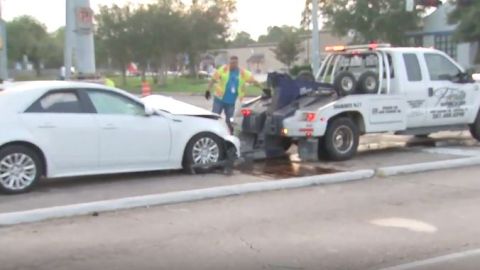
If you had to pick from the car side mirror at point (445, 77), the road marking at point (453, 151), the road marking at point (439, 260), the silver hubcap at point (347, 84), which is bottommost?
the road marking at point (439, 260)

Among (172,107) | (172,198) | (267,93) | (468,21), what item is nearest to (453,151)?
(267,93)

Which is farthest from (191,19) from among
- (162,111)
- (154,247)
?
(154,247)

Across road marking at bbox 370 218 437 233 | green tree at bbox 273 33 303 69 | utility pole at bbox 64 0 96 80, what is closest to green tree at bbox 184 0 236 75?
green tree at bbox 273 33 303 69

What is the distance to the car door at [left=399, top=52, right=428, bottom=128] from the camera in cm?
1266

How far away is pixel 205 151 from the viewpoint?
10602mm

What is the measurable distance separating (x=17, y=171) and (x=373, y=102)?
606cm

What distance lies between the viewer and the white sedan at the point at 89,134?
29.7 ft

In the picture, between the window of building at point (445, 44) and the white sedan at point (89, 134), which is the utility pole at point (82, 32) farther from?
the window of building at point (445, 44)

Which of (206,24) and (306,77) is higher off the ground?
(206,24)

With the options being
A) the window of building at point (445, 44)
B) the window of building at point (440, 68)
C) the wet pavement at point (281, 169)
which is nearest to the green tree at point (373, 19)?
the window of building at point (445, 44)

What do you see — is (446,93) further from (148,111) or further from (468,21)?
(468,21)

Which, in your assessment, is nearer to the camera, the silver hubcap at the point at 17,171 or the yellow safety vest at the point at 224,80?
the silver hubcap at the point at 17,171

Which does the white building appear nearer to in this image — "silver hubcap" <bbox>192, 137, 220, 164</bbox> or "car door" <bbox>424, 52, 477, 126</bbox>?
"car door" <bbox>424, 52, 477, 126</bbox>

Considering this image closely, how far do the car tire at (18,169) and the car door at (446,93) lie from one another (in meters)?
7.20
